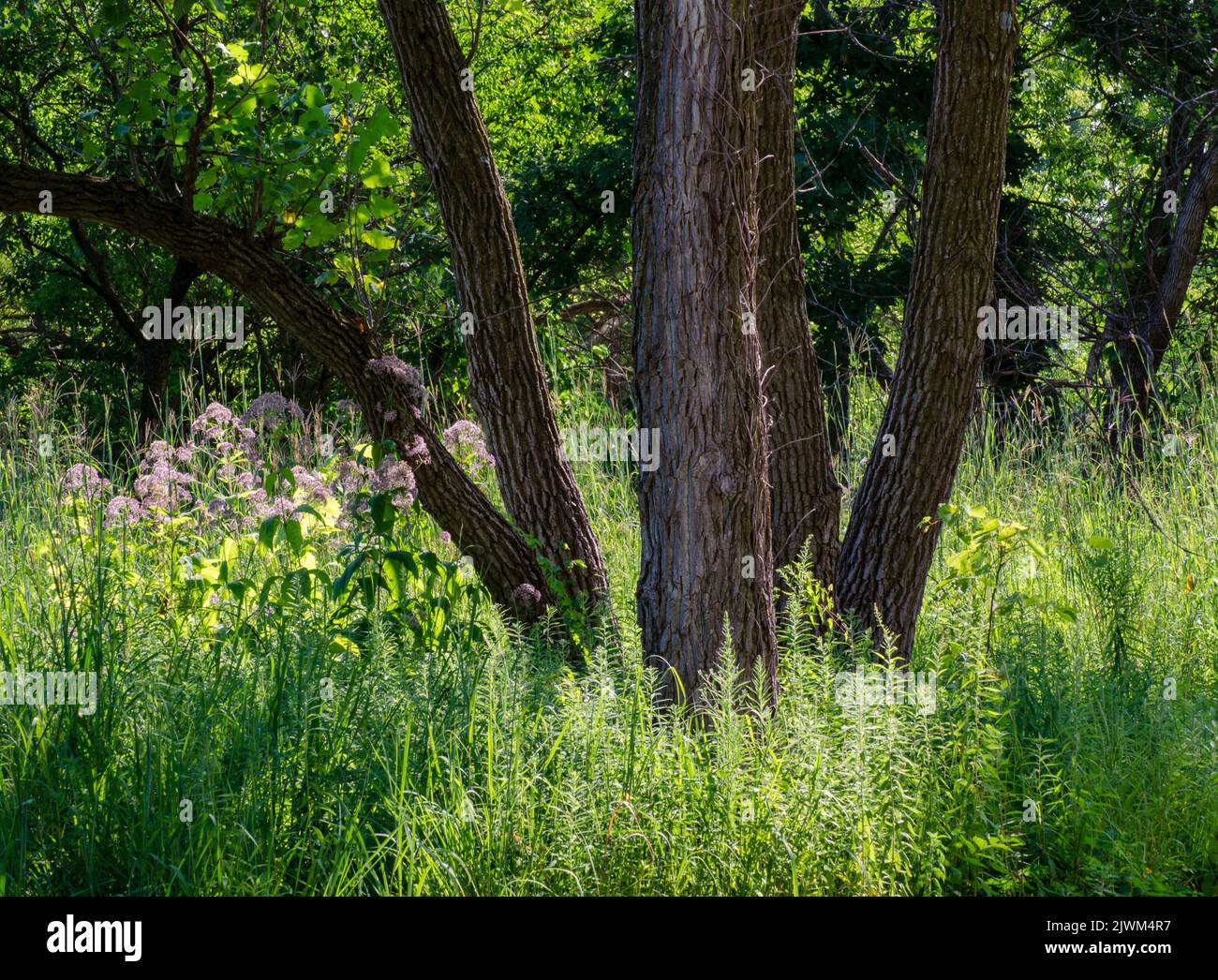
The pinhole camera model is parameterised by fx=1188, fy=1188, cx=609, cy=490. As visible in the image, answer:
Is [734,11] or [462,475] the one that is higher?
[734,11]

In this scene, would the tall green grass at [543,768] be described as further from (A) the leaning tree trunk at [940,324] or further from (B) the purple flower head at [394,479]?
(B) the purple flower head at [394,479]

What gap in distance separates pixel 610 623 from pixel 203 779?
204 centimetres

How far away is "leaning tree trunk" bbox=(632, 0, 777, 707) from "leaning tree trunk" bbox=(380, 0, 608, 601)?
3.60 feet

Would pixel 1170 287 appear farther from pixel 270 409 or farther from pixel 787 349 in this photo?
pixel 270 409

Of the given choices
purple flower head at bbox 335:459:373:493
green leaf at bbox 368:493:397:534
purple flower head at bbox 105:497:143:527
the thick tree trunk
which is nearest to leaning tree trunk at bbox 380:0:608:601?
the thick tree trunk

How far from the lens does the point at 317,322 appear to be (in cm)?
474

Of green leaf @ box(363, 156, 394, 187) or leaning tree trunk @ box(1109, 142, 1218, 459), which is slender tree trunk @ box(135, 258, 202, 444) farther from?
green leaf @ box(363, 156, 394, 187)

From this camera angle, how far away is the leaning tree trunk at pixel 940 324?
4.53 meters

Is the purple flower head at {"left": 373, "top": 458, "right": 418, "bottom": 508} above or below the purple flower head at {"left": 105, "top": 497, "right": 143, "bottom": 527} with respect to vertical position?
above

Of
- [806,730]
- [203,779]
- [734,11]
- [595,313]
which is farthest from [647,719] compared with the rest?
[595,313]

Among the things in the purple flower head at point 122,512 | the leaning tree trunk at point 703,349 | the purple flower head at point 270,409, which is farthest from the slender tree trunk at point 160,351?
the leaning tree trunk at point 703,349

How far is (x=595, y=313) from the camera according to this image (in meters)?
15.3

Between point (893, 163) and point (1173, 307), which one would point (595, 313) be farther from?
point (1173, 307)

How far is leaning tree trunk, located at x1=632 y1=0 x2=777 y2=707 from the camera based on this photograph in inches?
145
